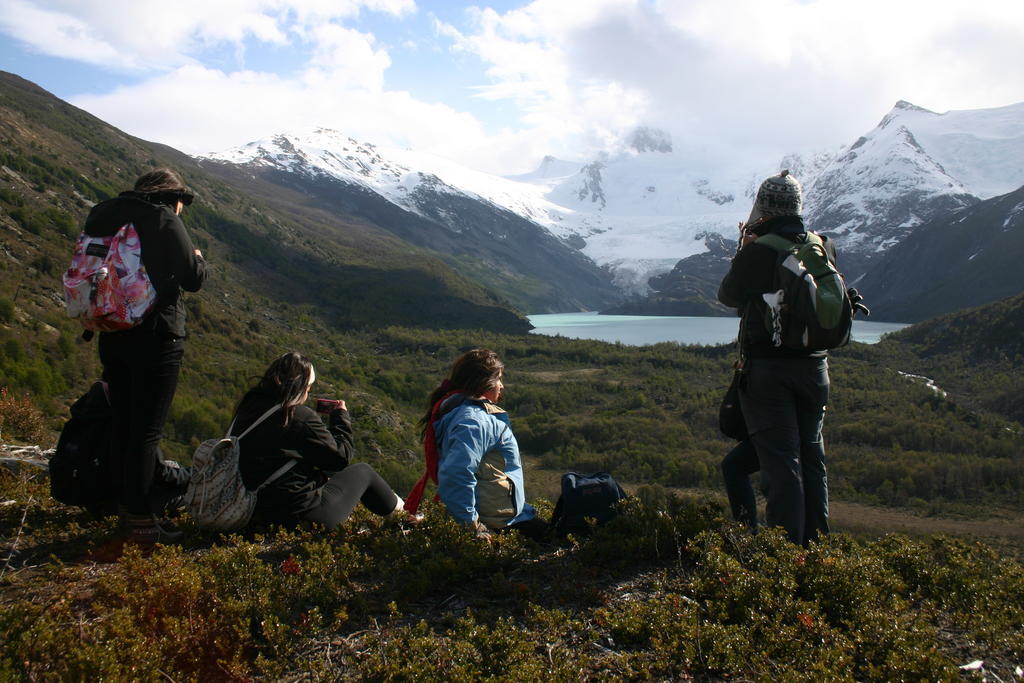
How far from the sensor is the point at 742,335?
11.6ft

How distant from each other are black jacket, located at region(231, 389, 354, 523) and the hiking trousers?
223 centimetres

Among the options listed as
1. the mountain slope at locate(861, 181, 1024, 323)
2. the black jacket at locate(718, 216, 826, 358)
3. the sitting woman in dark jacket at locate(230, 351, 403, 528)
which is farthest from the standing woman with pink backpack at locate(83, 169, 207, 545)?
the mountain slope at locate(861, 181, 1024, 323)

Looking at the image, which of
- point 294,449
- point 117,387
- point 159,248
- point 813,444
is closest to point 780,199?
point 813,444

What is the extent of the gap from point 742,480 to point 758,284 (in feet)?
3.78

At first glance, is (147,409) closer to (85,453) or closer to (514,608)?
(85,453)

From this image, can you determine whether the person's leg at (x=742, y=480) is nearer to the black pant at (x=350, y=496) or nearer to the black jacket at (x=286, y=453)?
the black pant at (x=350, y=496)

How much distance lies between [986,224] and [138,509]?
169m

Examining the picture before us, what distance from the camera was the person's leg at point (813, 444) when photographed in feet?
11.2

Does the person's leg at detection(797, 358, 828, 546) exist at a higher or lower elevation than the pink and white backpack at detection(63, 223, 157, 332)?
lower

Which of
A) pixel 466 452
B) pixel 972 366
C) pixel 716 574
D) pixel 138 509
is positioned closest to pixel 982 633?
pixel 716 574

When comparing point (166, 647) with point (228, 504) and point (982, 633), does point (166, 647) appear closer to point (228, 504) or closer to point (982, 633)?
point (228, 504)

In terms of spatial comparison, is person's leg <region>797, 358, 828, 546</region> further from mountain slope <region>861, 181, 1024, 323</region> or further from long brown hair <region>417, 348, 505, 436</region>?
mountain slope <region>861, 181, 1024, 323</region>

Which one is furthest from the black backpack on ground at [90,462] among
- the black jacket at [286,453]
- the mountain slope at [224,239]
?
the mountain slope at [224,239]

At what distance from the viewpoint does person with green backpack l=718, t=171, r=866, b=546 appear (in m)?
→ 3.22
